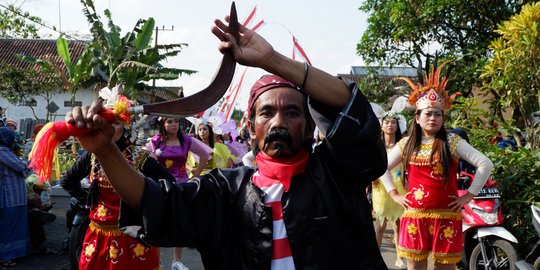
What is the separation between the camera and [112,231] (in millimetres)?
4496

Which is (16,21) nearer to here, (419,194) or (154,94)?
(154,94)

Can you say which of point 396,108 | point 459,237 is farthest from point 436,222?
point 396,108

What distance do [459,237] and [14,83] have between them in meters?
21.4

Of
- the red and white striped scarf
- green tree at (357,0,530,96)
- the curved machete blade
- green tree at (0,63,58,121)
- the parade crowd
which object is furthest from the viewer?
green tree at (0,63,58,121)

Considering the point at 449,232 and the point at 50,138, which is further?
the point at 449,232

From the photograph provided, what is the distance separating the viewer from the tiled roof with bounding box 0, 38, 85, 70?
1280 inches

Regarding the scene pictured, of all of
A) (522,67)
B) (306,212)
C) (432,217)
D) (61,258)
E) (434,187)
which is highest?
(522,67)

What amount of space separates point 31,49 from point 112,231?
33633 mm

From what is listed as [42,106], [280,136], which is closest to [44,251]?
[280,136]

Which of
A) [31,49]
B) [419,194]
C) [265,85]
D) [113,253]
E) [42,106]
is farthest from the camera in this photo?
[31,49]

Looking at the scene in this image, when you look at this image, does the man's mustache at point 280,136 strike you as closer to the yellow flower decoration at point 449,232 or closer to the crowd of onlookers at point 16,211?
the yellow flower decoration at point 449,232

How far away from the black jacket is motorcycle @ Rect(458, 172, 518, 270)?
3.71 meters

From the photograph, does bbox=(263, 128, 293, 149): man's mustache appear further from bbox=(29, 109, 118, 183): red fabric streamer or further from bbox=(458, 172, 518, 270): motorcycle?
bbox=(458, 172, 518, 270): motorcycle

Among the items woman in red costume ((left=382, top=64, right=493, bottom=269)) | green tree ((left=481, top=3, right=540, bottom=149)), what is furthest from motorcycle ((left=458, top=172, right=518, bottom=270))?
green tree ((left=481, top=3, right=540, bottom=149))
